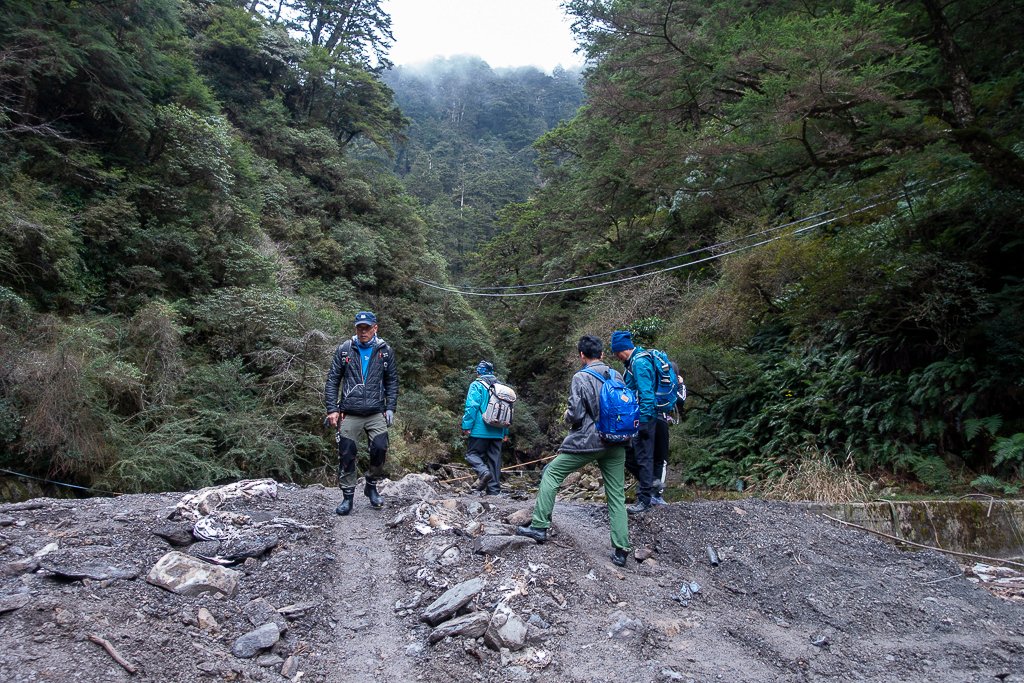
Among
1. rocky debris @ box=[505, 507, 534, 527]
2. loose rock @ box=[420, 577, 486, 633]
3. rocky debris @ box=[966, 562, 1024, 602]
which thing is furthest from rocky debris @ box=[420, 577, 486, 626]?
rocky debris @ box=[966, 562, 1024, 602]

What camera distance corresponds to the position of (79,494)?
8.32 metres

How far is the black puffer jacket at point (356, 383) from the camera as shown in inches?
231

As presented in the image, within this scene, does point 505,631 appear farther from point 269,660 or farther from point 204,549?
point 204,549

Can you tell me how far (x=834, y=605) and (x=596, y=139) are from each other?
17455 mm

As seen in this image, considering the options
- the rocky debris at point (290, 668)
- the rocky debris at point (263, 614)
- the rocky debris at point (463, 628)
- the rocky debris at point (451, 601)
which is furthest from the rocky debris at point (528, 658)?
the rocky debris at point (263, 614)

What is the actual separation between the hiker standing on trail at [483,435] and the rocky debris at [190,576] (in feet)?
12.1

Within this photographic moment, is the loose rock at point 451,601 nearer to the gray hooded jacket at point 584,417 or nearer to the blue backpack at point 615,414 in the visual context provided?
the gray hooded jacket at point 584,417

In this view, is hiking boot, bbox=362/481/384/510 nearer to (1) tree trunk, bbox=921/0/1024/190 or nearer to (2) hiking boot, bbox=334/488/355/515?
(2) hiking boot, bbox=334/488/355/515

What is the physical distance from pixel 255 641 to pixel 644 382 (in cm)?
411

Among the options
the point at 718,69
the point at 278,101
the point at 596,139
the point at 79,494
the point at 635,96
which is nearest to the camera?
the point at 79,494

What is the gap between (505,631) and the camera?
148 inches

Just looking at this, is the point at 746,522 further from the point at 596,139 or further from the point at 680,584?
the point at 596,139

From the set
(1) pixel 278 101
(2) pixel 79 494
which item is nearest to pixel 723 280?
(2) pixel 79 494

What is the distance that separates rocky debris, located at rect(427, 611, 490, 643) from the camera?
3.75m
